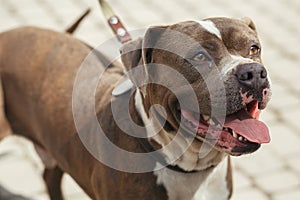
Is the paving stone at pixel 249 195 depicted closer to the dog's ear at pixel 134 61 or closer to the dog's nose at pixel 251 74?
the dog's ear at pixel 134 61

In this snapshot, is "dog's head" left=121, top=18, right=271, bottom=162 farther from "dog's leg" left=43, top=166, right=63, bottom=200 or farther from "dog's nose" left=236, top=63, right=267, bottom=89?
"dog's leg" left=43, top=166, right=63, bottom=200

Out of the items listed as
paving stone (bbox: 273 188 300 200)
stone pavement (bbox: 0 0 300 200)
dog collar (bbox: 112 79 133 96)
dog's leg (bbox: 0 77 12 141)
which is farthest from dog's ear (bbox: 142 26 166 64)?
paving stone (bbox: 273 188 300 200)

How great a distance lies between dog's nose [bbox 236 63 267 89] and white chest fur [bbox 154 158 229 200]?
27.9 inches

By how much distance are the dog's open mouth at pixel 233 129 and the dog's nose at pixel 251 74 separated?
14cm

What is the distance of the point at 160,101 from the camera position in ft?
10.3

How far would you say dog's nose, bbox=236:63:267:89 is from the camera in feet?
9.33

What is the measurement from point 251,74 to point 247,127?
27 centimetres

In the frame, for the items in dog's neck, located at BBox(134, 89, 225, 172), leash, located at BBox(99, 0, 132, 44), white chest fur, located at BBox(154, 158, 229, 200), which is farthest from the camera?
leash, located at BBox(99, 0, 132, 44)

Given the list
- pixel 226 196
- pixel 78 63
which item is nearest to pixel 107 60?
pixel 78 63

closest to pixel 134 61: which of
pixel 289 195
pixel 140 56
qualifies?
pixel 140 56

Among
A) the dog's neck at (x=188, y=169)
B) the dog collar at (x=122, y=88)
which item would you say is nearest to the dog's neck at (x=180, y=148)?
the dog's neck at (x=188, y=169)

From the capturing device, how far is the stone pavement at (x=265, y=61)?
4.66 meters

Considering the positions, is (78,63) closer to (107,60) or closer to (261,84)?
(107,60)

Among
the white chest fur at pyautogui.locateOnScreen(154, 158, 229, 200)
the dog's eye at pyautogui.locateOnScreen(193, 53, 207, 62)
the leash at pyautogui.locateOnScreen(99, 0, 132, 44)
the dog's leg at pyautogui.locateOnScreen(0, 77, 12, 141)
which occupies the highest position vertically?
the dog's eye at pyautogui.locateOnScreen(193, 53, 207, 62)
